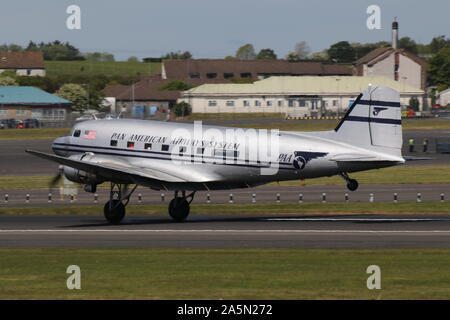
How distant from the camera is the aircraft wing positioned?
38.6 m

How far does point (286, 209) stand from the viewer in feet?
151

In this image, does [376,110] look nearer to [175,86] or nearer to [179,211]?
[179,211]

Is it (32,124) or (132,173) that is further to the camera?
(32,124)

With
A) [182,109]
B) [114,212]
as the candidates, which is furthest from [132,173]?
[182,109]

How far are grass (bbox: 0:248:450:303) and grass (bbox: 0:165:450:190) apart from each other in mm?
34363

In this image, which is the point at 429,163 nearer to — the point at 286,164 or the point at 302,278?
the point at 286,164

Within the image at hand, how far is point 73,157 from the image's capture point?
40.9 meters

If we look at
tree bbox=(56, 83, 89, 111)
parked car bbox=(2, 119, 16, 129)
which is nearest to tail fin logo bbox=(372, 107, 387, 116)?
parked car bbox=(2, 119, 16, 129)

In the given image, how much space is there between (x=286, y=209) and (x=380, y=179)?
2372 cm

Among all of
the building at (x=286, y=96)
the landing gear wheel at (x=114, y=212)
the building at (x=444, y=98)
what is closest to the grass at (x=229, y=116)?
the building at (x=286, y=96)

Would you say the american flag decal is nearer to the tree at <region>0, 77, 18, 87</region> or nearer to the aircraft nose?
the aircraft nose

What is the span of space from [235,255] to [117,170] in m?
10.3
